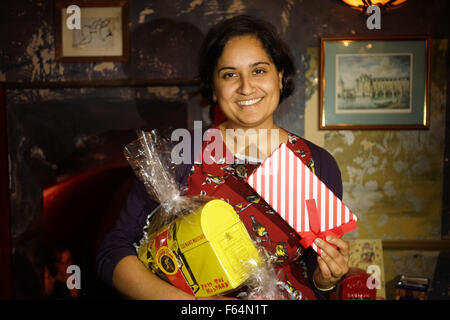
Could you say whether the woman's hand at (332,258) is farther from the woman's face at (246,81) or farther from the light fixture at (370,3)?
the light fixture at (370,3)

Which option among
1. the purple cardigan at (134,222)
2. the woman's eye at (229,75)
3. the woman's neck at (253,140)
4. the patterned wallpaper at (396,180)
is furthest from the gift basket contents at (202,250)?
the patterned wallpaper at (396,180)

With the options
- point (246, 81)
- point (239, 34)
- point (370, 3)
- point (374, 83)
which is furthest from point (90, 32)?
point (374, 83)

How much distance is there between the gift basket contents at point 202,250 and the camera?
0.81m

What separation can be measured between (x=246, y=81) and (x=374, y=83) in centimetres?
136

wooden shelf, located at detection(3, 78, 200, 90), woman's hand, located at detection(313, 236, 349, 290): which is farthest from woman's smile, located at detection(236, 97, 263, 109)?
wooden shelf, located at detection(3, 78, 200, 90)

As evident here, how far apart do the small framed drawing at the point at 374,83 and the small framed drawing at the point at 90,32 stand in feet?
4.69

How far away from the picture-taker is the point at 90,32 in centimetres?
208

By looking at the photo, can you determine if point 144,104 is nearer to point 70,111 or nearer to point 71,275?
point 70,111

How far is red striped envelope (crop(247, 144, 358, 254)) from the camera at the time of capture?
95 cm

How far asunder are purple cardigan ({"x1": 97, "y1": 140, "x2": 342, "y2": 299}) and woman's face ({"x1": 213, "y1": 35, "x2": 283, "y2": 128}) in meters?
0.29

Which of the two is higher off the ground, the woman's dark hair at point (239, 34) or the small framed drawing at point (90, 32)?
the small framed drawing at point (90, 32)

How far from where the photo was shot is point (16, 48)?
6.89ft

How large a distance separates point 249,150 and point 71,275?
194cm

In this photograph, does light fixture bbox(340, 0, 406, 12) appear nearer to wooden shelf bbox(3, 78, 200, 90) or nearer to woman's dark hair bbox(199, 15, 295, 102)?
woman's dark hair bbox(199, 15, 295, 102)
